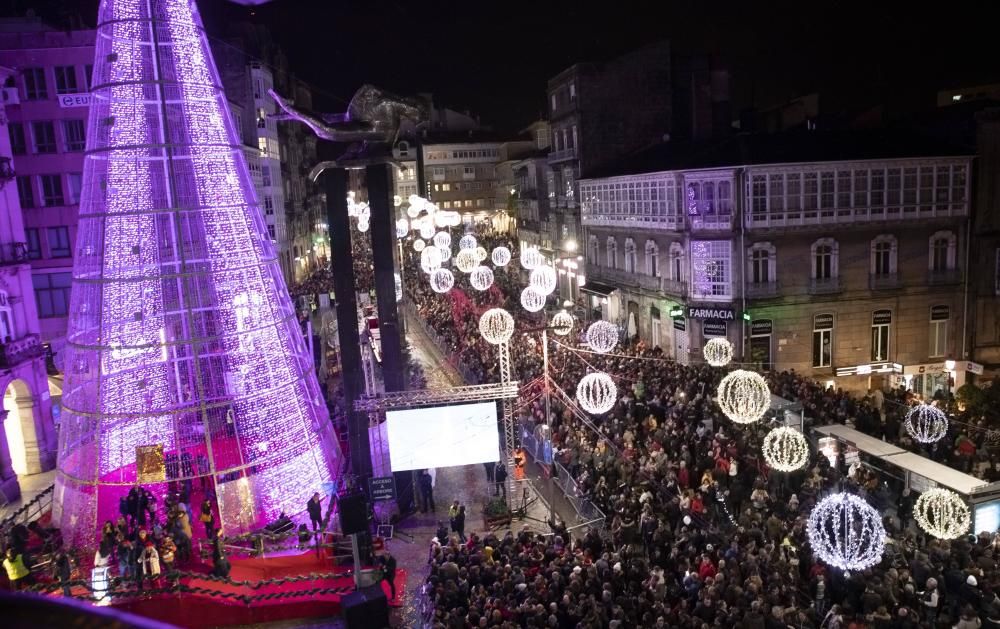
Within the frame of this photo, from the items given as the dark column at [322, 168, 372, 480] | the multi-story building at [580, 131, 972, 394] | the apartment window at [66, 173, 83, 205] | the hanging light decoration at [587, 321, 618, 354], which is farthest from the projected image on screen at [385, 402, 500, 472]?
the apartment window at [66, 173, 83, 205]

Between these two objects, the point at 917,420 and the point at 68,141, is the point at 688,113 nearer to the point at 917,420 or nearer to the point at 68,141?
the point at 917,420

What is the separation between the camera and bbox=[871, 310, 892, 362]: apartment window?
32.6 meters

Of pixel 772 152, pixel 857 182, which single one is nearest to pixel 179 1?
pixel 772 152

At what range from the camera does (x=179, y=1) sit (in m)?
16.1

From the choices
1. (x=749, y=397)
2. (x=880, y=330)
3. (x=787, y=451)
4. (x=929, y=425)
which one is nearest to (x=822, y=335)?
(x=880, y=330)

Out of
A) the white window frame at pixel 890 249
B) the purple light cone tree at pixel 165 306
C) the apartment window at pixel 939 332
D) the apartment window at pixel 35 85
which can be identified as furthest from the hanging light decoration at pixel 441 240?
the apartment window at pixel 939 332

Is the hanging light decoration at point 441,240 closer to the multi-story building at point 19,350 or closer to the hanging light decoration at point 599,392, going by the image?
the multi-story building at point 19,350

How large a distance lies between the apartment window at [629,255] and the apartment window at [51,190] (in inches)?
1074

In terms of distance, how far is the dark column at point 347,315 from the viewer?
19.1m

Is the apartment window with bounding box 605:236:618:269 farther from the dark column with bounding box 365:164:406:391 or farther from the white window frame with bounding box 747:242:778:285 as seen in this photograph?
the dark column with bounding box 365:164:406:391

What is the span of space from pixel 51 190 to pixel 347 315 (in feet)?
69.3

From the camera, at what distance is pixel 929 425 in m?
20.0

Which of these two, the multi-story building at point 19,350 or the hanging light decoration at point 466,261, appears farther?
the hanging light decoration at point 466,261

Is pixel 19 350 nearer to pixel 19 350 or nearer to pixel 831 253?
pixel 19 350
